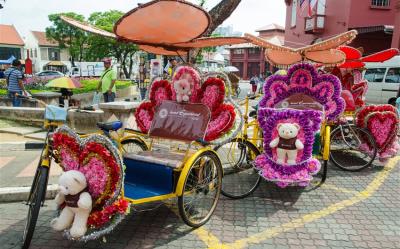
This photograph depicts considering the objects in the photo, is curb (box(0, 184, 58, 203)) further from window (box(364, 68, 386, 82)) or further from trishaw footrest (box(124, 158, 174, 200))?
window (box(364, 68, 386, 82))

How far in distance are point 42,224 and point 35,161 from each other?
6.98 feet

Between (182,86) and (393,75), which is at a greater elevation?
(393,75)

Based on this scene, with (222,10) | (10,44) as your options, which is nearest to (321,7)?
(222,10)

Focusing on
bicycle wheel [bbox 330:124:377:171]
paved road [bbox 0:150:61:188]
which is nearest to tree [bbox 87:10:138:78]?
paved road [bbox 0:150:61:188]

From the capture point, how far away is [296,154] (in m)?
4.54

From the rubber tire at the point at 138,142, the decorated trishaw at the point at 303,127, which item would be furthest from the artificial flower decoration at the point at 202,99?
the decorated trishaw at the point at 303,127

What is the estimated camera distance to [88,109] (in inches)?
142

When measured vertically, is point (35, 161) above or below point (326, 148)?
below

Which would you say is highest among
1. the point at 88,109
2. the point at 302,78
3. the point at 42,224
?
the point at 302,78

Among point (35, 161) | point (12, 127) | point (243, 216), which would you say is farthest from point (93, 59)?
point (243, 216)

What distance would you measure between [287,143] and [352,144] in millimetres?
2387

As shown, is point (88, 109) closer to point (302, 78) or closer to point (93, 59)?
point (302, 78)

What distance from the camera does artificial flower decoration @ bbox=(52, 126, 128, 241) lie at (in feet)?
9.83

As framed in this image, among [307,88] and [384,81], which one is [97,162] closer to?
[307,88]
